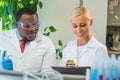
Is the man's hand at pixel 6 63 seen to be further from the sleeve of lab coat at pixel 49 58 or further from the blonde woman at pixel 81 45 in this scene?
the blonde woman at pixel 81 45

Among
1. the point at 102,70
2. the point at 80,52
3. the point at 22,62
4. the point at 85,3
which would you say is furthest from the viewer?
the point at 85,3


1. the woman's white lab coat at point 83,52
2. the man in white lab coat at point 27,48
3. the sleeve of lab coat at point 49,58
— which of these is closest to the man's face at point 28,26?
the man in white lab coat at point 27,48

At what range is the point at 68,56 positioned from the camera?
183 centimetres

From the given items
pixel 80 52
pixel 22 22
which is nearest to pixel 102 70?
pixel 80 52

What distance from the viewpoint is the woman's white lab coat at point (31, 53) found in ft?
5.53

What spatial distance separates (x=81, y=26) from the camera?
1.80 metres

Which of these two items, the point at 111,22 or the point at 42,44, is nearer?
the point at 42,44

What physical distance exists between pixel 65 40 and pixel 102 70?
119 cm

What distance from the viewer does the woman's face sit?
1.78 metres

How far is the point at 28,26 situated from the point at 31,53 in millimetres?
203

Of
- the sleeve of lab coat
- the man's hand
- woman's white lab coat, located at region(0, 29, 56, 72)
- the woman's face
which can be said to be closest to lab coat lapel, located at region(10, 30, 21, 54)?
woman's white lab coat, located at region(0, 29, 56, 72)

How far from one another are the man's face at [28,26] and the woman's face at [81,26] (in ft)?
1.05

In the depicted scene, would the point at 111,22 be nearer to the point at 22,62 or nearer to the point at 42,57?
the point at 42,57

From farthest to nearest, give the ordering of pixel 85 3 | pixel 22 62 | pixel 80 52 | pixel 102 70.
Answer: pixel 85 3 < pixel 80 52 < pixel 22 62 < pixel 102 70
